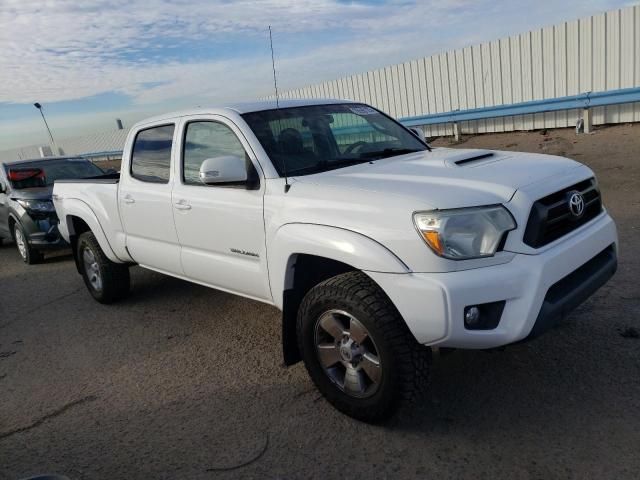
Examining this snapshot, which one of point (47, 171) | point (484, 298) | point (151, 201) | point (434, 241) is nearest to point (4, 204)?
point (47, 171)

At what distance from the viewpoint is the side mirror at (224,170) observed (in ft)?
11.6

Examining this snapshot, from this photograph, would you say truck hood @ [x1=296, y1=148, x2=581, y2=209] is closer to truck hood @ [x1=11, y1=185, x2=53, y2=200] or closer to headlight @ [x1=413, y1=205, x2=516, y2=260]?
headlight @ [x1=413, y1=205, x2=516, y2=260]

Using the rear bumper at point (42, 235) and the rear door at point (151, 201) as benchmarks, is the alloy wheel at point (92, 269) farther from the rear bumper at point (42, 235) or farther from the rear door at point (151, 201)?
the rear bumper at point (42, 235)

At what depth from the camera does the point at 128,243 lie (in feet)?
16.8

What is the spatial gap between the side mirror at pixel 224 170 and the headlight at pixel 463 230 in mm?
1313

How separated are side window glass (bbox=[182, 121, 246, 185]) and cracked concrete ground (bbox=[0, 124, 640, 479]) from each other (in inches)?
56.3

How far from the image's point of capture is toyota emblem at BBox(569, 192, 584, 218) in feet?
10.1

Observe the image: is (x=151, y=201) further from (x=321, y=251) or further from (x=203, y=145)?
(x=321, y=251)

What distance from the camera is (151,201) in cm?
462

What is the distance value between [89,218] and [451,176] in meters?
3.96

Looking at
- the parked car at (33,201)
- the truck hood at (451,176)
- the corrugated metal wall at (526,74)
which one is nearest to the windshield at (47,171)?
the parked car at (33,201)

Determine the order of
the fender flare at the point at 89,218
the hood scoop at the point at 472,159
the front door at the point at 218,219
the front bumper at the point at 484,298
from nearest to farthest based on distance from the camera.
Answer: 1. the front bumper at the point at 484,298
2. the hood scoop at the point at 472,159
3. the front door at the point at 218,219
4. the fender flare at the point at 89,218

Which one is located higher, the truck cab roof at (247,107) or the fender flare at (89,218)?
the truck cab roof at (247,107)

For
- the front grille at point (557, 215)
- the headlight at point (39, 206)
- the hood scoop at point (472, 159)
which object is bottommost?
the headlight at point (39, 206)
